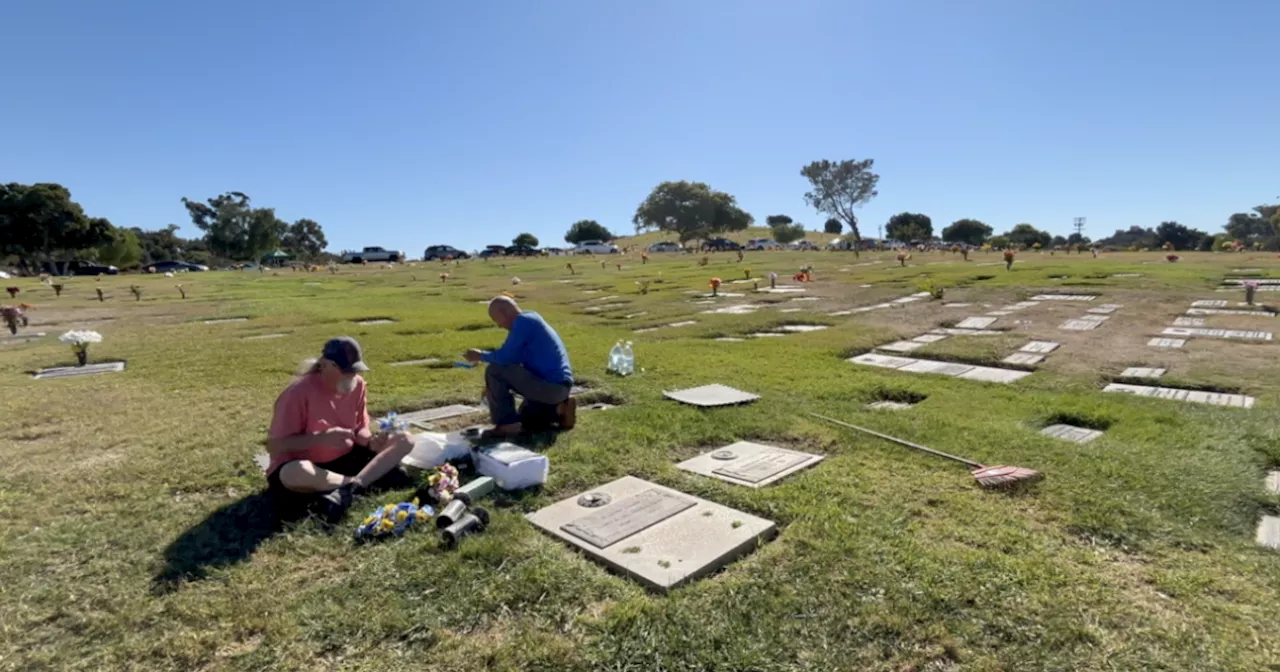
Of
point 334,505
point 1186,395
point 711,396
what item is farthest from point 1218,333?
point 334,505

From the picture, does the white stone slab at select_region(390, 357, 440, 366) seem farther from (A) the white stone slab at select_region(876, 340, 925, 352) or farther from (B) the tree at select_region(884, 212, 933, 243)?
(B) the tree at select_region(884, 212, 933, 243)

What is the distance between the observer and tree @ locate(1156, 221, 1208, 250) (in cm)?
5606

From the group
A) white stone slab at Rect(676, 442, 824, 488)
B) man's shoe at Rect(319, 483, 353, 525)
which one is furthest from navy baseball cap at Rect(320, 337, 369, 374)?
white stone slab at Rect(676, 442, 824, 488)

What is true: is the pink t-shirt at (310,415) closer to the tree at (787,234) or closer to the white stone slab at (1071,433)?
the white stone slab at (1071,433)

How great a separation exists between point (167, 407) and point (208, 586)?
4.27 m

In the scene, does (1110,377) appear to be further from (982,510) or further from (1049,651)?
(1049,651)

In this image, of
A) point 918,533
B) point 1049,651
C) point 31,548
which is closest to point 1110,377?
point 918,533

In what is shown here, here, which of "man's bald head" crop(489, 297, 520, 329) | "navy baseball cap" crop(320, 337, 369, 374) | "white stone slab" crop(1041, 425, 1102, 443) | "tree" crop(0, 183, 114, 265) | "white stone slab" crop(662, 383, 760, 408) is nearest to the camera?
"navy baseball cap" crop(320, 337, 369, 374)

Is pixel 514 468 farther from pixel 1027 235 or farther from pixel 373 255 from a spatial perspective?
pixel 1027 235

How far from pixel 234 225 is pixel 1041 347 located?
68.5m

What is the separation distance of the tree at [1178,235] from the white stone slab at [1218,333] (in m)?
59.6

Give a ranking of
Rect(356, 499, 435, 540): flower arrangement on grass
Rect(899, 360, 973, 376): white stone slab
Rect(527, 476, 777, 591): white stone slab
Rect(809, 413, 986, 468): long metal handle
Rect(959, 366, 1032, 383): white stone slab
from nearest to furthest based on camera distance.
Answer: Rect(527, 476, 777, 591): white stone slab < Rect(356, 499, 435, 540): flower arrangement on grass < Rect(809, 413, 986, 468): long metal handle < Rect(959, 366, 1032, 383): white stone slab < Rect(899, 360, 973, 376): white stone slab

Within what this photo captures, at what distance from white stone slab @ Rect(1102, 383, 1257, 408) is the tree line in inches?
2539

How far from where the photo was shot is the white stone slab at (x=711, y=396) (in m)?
5.93
